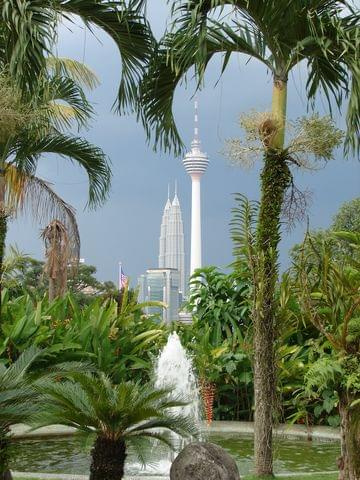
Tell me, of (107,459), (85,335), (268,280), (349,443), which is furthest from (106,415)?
(85,335)

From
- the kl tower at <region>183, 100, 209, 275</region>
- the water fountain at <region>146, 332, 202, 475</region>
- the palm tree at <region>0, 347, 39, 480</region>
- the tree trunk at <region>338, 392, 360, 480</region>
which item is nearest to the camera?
the palm tree at <region>0, 347, 39, 480</region>

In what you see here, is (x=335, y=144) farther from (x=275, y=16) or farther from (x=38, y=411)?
(x=38, y=411)

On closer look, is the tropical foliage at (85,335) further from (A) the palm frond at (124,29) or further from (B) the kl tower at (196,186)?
(B) the kl tower at (196,186)

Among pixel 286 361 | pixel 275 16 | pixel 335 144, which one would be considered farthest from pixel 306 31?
pixel 286 361

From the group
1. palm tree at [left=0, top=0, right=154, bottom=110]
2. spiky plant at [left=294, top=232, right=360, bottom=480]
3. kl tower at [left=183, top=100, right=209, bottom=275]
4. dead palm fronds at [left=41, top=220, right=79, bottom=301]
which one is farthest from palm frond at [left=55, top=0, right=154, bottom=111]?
kl tower at [left=183, top=100, right=209, bottom=275]

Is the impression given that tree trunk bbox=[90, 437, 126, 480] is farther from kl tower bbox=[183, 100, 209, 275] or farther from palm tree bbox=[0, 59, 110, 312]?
kl tower bbox=[183, 100, 209, 275]

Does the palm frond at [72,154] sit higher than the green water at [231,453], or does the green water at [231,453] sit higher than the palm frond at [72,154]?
the palm frond at [72,154]

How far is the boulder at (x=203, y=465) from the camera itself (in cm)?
713

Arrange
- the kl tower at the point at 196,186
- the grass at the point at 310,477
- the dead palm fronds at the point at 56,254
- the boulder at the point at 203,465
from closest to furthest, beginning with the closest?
the boulder at the point at 203,465 < the grass at the point at 310,477 < the dead palm fronds at the point at 56,254 < the kl tower at the point at 196,186

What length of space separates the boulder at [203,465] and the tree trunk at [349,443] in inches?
51.3

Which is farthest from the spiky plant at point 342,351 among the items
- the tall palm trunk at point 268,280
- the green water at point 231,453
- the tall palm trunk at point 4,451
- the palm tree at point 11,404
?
the tall palm trunk at point 4,451

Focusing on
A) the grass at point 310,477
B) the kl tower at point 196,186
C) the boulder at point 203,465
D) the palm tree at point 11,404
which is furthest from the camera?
the kl tower at point 196,186

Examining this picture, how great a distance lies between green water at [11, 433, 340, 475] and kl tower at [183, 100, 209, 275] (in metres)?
127

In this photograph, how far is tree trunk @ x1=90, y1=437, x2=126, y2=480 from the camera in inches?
279
